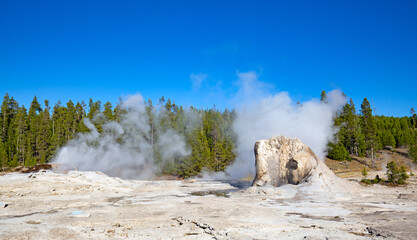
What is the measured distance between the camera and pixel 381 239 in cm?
853

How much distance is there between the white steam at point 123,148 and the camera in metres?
50.4

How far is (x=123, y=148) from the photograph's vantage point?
58.4 meters

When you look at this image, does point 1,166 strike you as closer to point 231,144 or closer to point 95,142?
point 95,142

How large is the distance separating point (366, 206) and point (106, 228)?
12.7 m

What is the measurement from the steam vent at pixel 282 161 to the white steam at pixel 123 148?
3117 centimetres

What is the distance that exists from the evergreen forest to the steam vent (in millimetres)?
25621

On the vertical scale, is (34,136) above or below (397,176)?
above

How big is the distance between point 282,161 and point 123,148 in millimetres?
39282

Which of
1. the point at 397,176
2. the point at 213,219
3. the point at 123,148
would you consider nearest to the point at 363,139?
the point at 397,176

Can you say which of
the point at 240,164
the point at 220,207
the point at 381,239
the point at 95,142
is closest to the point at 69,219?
the point at 220,207

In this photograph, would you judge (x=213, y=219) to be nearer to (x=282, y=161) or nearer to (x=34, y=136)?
(x=282, y=161)

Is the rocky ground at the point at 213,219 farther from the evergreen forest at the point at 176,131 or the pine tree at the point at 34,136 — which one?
the pine tree at the point at 34,136

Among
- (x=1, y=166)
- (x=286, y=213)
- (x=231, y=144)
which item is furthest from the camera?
(x=231, y=144)

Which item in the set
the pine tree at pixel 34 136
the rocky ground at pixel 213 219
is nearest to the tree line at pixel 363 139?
the rocky ground at pixel 213 219
